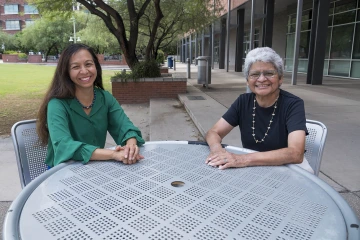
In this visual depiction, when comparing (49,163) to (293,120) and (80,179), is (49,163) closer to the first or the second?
(80,179)

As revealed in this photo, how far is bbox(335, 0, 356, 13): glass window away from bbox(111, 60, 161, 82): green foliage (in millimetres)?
10172

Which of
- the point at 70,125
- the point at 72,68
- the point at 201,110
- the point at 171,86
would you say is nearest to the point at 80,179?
the point at 70,125

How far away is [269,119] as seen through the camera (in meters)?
2.33

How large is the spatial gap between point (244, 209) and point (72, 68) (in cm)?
159

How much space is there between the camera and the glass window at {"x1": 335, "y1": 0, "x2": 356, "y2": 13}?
14336 mm

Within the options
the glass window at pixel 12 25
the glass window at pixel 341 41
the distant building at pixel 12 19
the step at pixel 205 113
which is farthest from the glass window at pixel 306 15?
the glass window at pixel 12 25

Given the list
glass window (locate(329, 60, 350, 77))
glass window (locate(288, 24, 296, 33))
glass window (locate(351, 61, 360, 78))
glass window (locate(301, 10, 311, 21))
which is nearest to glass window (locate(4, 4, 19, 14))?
glass window (locate(288, 24, 296, 33))

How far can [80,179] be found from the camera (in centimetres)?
176

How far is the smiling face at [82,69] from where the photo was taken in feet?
7.38

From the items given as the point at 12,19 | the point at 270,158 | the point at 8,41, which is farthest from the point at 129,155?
the point at 12,19

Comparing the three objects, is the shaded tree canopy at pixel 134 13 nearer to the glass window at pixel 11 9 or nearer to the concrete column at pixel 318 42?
the concrete column at pixel 318 42

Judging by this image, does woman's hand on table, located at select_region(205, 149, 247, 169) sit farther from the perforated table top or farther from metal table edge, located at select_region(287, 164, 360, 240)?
metal table edge, located at select_region(287, 164, 360, 240)

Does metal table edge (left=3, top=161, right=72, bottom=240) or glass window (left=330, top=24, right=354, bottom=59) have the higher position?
glass window (left=330, top=24, right=354, bottom=59)

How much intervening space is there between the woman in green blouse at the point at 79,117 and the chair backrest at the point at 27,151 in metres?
0.19
